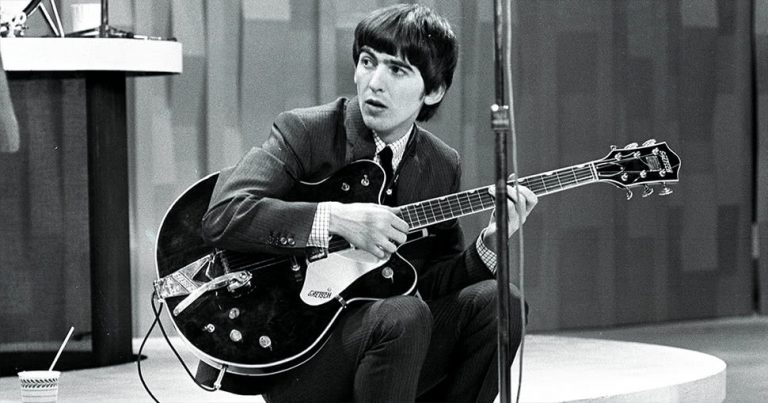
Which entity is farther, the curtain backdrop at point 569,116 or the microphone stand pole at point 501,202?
the curtain backdrop at point 569,116

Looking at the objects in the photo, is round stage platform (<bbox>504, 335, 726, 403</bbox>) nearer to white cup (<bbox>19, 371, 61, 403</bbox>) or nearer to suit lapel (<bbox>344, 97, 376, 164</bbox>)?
suit lapel (<bbox>344, 97, 376, 164</bbox>)

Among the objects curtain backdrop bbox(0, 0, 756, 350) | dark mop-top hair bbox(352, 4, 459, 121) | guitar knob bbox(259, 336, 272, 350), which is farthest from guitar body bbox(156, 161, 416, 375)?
curtain backdrop bbox(0, 0, 756, 350)

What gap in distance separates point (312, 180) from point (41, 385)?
69cm

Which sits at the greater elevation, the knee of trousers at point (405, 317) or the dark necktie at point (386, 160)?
the dark necktie at point (386, 160)

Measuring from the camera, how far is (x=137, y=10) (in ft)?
12.0

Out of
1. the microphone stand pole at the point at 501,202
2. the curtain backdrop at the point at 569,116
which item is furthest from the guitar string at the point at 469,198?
the curtain backdrop at the point at 569,116

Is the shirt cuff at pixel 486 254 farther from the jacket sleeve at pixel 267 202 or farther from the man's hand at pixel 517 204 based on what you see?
the jacket sleeve at pixel 267 202

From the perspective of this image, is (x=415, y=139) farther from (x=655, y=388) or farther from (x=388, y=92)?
(x=655, y=388)

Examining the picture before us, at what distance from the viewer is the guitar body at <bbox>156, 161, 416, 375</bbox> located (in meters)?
2.06

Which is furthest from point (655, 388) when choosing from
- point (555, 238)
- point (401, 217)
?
point (555, 238)

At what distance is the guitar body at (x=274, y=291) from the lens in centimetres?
206

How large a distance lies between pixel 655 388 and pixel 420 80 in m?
0.92

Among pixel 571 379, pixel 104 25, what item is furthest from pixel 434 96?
pixel 104 25

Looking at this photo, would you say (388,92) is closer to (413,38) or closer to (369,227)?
(413,38)
